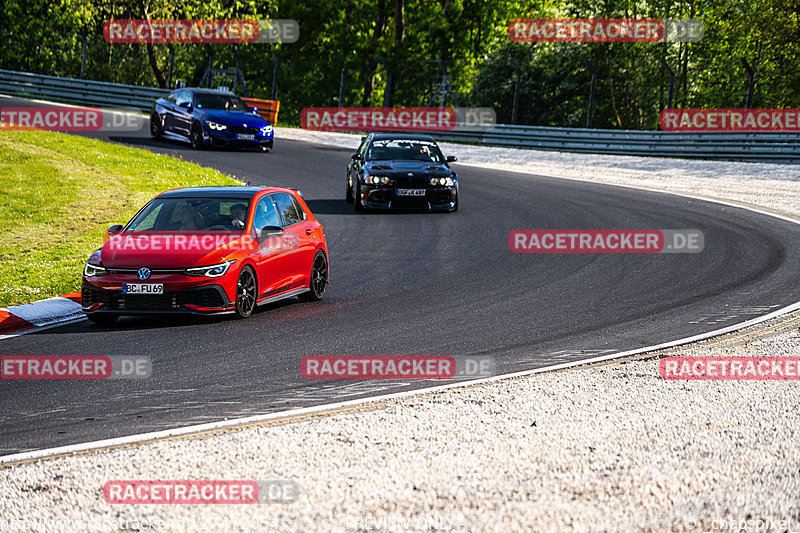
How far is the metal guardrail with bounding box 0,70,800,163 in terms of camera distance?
89.5 feet

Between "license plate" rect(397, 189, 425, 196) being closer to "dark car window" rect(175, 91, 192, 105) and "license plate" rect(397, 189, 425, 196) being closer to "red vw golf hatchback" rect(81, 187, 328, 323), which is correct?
"red vw golf hatchback" rect(81, 187, 328, 323)

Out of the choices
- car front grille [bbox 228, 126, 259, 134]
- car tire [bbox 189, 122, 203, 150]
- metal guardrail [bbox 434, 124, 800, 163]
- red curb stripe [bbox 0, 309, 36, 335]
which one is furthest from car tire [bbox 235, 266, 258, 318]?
metal guardrail [bbox 434, 124, 800, 163]

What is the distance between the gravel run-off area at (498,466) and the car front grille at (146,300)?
3.65 metres

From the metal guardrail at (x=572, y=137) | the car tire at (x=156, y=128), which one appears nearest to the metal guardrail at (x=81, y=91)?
the metal guardrail at (x=572, y=137)

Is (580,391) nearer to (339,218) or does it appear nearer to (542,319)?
(542,319)

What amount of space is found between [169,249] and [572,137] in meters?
23.3

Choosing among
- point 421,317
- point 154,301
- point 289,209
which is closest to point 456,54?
point 289,209

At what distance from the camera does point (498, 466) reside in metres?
5.65

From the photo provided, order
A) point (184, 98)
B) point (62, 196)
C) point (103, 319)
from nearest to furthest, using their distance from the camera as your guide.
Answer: point (103, 319)
point (62, 196)
point (184, 98)

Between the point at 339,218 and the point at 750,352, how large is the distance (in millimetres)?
11299

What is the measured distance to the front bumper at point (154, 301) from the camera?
32.7 ft

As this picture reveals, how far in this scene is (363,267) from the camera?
14.2m

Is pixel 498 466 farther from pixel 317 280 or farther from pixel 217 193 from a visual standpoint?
pixel 217 193

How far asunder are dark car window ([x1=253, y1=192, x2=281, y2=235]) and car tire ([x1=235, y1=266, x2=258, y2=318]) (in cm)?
70
